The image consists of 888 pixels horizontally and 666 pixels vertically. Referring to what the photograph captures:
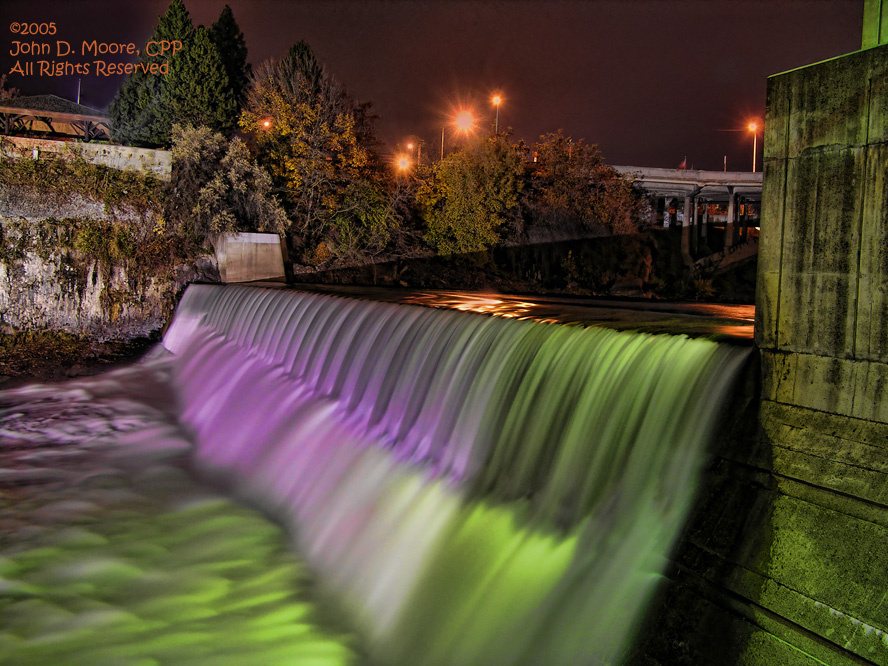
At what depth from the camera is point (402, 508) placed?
236 inches

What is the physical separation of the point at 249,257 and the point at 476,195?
985 cm

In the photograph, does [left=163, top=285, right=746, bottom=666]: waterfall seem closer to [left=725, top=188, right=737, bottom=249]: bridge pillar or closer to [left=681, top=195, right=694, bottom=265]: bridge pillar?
[left=681, top=195, right=694, bottom=265]: bridge pillar

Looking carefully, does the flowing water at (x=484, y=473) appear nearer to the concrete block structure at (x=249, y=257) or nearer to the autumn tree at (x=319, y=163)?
the concrete block structure at (x=249, y=257)

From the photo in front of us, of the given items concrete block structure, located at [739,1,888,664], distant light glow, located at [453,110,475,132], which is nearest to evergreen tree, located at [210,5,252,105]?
distant light glow, located at [453,110,475,132]

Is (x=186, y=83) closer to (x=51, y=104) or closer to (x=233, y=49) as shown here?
(x=233, y=49)

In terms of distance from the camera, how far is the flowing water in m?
4.13

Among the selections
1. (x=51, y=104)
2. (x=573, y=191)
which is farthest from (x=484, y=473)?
(x=51, y=104)

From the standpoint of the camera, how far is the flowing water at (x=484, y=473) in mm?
4133

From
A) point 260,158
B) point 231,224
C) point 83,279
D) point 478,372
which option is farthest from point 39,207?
point 478,372

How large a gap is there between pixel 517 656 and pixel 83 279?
18.2m

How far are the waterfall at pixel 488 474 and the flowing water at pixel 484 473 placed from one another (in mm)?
15

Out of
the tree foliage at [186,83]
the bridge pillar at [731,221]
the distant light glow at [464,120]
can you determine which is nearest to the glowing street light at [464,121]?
the distant light glow at [464,120]

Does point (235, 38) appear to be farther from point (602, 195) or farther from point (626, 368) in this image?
point (626, 368)

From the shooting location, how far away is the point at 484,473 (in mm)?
5762
